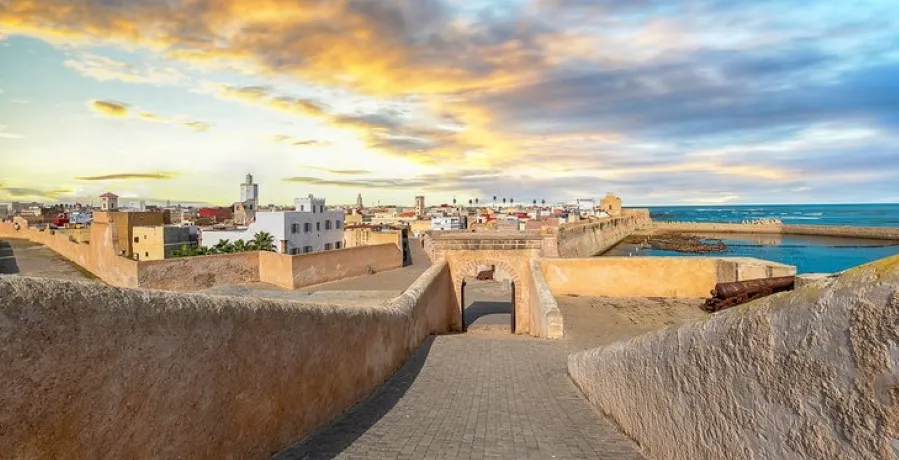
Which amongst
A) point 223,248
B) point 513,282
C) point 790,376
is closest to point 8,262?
point 223,248

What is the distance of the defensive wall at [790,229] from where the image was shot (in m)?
75.0

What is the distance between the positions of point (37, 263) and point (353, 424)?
41060mm

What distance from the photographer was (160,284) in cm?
2481

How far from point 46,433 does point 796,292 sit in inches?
143

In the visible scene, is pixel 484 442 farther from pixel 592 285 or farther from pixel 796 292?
pixel 592 285

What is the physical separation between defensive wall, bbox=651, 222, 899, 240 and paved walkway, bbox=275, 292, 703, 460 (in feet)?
295

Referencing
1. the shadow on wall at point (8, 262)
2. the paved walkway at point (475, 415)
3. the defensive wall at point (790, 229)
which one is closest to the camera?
the paved walkway at point (475, 415)

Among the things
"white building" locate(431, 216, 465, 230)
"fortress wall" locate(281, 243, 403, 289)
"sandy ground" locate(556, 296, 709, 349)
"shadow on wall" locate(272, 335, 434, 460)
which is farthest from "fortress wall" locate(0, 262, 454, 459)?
"white building" locate(431, 216, 465, 230)

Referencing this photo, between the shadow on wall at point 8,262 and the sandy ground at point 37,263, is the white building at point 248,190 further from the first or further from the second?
the shadow on wall at point 8,262

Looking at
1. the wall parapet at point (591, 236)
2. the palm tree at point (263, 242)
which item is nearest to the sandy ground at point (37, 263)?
the palm tree at point (263, 242)

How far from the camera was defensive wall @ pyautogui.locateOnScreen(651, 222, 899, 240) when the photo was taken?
75.0 metres

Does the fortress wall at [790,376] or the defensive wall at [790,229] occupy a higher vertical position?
the fortress wall at [790,376]

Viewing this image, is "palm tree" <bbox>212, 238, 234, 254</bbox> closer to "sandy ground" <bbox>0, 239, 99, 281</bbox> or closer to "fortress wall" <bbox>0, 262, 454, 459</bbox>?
"sandy ground" <bbox>0, 239, 99, 281</bbox>

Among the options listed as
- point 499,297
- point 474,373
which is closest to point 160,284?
point 499,297
